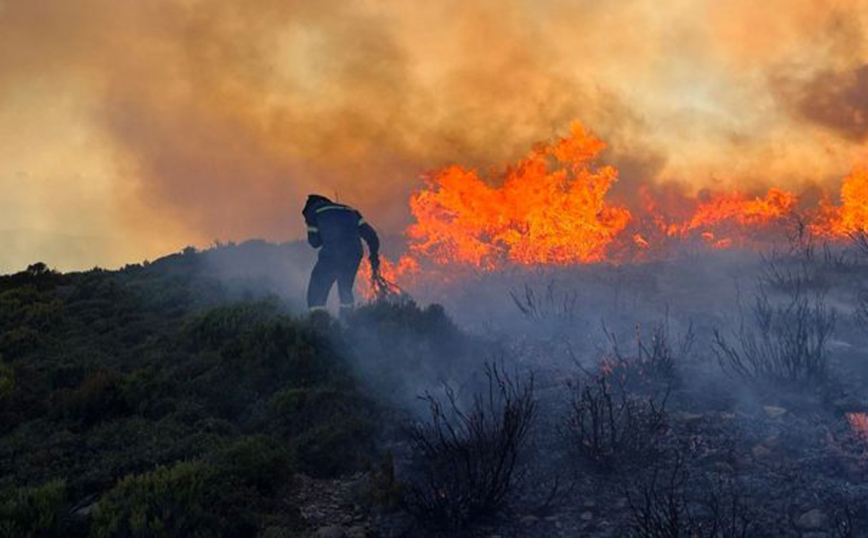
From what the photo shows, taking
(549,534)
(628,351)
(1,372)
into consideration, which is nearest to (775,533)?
(549,534)

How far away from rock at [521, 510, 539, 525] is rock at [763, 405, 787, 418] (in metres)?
3.08

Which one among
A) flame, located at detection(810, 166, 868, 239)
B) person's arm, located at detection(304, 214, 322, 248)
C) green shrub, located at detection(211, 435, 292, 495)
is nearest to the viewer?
green shrub, located at detection(211, 435, 292, 495)

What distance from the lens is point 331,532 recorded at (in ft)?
15.7

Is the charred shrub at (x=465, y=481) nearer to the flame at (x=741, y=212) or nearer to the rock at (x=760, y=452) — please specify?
the rock at (x=760, y=452)

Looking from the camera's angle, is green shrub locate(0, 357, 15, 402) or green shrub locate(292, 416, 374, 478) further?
green shrub locate(0, 357, 15, 402)

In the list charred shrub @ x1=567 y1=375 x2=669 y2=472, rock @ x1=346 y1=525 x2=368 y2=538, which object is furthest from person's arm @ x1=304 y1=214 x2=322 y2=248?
rock @ x1=346 y1=525 x2=368 y2=538

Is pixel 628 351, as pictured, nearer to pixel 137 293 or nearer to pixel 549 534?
pixel 549 534

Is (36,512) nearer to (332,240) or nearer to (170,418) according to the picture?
(170,418)

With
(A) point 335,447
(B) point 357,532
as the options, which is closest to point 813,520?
(B) point 357,532

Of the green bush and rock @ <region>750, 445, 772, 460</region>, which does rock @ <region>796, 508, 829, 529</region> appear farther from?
the green bush

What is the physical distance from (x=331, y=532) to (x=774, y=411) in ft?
15.2

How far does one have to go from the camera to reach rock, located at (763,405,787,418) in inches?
256

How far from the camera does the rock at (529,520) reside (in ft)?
16.0

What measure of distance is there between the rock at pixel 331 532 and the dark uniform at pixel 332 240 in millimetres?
6564
